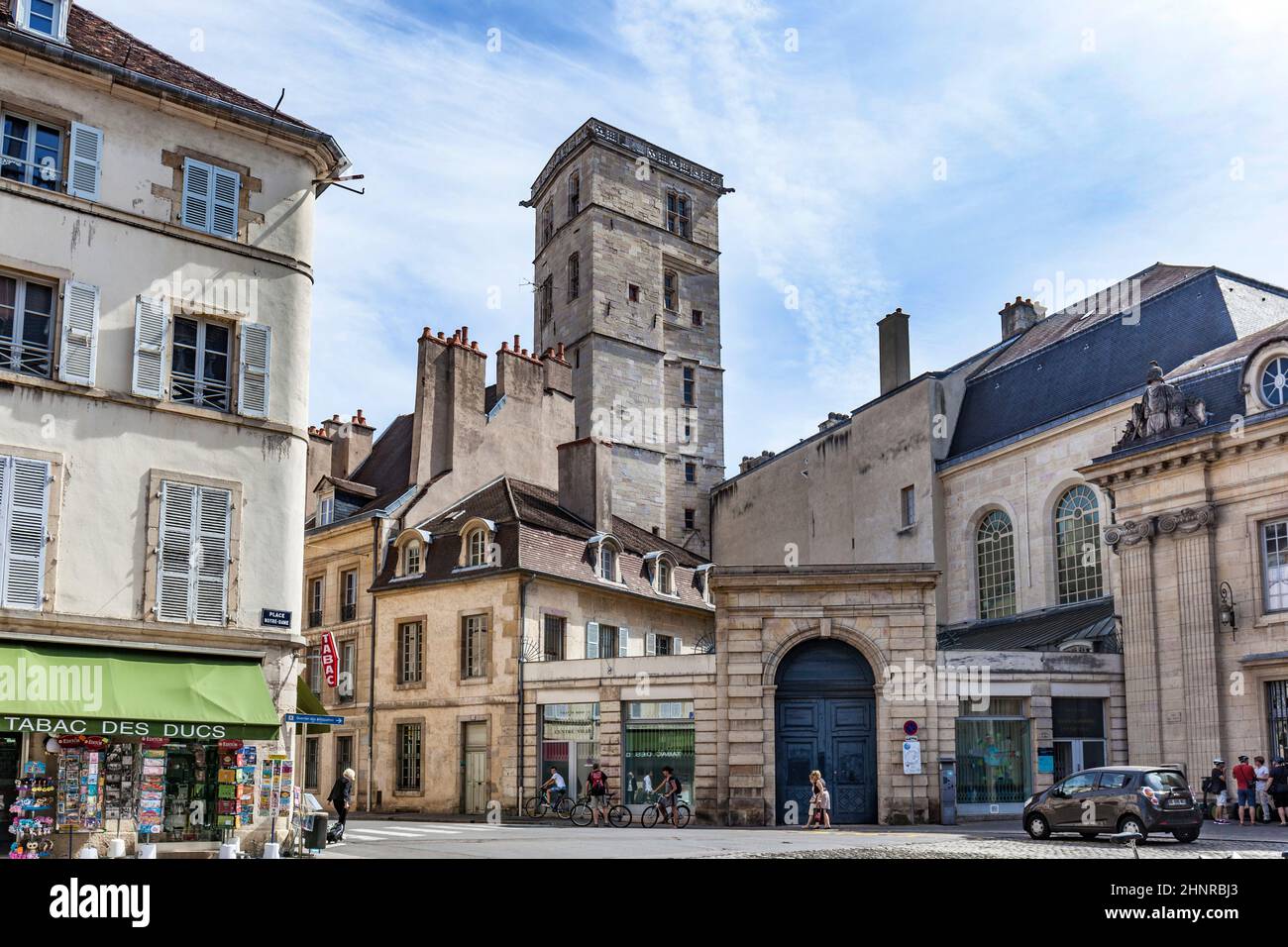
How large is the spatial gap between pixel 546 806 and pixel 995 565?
16.0 meters

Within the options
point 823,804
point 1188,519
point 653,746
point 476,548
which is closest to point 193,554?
point 823,804

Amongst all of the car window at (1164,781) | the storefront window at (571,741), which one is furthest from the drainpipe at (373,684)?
the car window at (1164,781)

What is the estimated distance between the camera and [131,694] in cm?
1744

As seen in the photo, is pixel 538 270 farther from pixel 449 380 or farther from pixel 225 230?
pixel 225 230

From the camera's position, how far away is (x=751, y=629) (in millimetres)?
26562

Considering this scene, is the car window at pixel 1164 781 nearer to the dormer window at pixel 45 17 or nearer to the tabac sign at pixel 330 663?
the tabac sign at pixel 330 663

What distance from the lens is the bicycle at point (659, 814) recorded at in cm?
2678

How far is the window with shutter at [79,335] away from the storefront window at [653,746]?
1547 cm

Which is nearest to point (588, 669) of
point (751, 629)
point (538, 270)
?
point (751, 629)

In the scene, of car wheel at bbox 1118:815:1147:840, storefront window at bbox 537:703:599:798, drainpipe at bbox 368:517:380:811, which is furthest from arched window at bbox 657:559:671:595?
Result: car wheel at bbox 1118:815:1147:840

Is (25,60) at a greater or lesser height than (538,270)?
lesser

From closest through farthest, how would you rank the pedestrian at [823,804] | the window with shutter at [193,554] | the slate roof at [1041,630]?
the window with shutter at [193,554] → the pedestrian at [823,804] → the slate roof at [1041,630]

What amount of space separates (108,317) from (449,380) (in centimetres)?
2028

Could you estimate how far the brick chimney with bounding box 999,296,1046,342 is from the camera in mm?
47875
